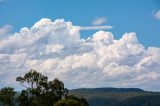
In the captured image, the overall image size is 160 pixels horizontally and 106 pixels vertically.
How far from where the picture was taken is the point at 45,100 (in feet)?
503

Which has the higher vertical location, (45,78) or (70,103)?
(45,78)

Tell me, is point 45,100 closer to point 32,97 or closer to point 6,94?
point 32,97

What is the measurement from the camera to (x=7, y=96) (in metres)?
151

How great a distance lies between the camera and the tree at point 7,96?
5960 inches

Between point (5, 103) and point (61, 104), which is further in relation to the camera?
point (5, 103)

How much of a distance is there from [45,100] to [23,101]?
316 inches

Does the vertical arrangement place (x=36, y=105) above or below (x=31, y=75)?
below

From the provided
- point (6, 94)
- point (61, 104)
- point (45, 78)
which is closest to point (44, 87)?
point (45, 78)

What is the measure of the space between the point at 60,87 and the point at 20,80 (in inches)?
590

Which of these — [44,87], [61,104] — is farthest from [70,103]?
[44,87]

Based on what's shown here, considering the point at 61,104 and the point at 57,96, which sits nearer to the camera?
the point at 61,104

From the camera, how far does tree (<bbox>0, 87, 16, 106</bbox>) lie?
151m

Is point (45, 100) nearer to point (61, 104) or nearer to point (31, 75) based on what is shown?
point (31, 75)

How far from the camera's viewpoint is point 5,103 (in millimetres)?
152250
